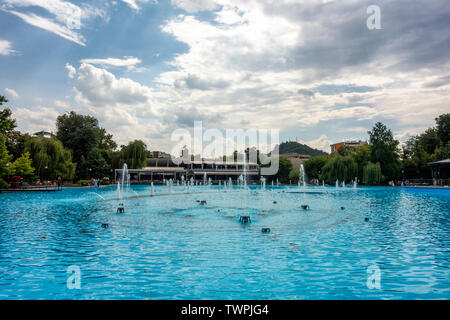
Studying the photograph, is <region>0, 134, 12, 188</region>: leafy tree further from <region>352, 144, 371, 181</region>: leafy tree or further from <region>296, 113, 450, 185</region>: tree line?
<region>352, 144, 371, 181</region>: leafy tree

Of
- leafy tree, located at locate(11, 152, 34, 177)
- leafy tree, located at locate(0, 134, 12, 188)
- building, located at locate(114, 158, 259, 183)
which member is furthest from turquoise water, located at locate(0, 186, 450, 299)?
building, located at locate(114, 158, 259, 183)

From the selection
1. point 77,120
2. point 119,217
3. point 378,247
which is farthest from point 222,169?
point 378,247

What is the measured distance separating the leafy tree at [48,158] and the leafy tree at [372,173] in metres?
44.0

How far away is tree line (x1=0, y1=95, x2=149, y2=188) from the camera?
33.4 meters

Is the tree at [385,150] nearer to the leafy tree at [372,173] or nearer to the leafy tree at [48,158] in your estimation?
the leafy tree at [372,173]

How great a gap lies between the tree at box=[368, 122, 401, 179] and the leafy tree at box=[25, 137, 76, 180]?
156ft

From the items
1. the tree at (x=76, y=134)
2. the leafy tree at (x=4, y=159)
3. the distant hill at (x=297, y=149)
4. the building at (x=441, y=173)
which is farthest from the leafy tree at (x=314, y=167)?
the distant hill at (x=297, y=149)

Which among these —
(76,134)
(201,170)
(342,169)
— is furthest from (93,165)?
(342,169)

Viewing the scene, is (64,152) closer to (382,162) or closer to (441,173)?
(382,162)

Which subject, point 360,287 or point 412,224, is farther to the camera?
point 412,224

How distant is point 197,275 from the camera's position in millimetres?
6246
